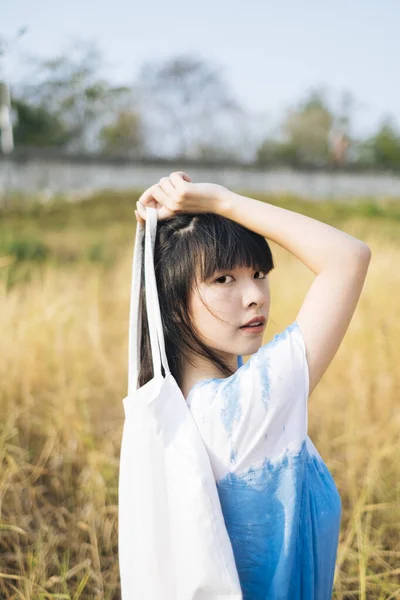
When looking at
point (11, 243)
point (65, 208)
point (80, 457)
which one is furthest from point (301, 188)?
point (80, 457)

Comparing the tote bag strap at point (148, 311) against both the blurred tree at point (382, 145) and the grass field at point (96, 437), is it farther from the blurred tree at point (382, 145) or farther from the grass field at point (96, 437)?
the blurred tree at point (382, 145)

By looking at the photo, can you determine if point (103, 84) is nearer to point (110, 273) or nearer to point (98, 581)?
point (110, 273)

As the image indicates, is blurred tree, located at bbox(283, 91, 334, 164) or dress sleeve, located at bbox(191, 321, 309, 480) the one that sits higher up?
blurred tree, located at bbox(283, 91, 334, 164)

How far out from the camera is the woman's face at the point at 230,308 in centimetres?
100

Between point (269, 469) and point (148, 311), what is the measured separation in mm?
288

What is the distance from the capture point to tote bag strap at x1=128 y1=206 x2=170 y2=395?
930mm

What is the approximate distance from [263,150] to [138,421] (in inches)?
802

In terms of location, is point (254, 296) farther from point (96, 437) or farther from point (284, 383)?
point (96, 437)

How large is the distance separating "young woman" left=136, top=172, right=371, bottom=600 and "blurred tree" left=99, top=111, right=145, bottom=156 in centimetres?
1494

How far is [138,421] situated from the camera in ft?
2.97

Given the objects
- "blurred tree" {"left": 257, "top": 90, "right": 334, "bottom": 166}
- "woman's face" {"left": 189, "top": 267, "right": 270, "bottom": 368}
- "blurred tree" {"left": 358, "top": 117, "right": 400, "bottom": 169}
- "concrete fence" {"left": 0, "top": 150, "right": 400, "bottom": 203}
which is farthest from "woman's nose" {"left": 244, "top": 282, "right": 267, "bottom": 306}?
"blurred tree" {"left": 358, "top": 117, "right": 400, "bottom": 169}

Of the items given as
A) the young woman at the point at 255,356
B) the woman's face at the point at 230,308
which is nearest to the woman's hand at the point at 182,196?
the young woman at the point at 255,356

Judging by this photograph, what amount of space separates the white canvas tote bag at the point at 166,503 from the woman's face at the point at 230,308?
0.09 metres

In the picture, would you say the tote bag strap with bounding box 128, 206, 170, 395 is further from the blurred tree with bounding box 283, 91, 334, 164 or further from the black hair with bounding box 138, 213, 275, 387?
the blurred tree with bounding box 283, 91, 334, 164
